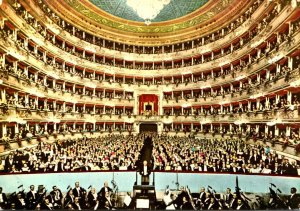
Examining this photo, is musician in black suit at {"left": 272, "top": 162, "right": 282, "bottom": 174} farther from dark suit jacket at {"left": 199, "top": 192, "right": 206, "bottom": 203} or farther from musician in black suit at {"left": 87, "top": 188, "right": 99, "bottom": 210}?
musician in black suit at {"left": 87, "top": 188, "right": 99, "bottom": 210}

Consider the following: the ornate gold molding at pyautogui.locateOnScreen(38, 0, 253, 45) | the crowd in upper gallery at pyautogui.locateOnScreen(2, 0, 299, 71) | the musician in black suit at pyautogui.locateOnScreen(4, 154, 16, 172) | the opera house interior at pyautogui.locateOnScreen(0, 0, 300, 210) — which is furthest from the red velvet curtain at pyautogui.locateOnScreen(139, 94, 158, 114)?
the musician in black suit at pyautogui.locateOnScreen(4, 154, 16, 172)

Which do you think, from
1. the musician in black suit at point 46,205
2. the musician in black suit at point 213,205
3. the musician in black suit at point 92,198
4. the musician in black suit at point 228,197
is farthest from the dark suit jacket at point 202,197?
the musician in black suit at point 46,205

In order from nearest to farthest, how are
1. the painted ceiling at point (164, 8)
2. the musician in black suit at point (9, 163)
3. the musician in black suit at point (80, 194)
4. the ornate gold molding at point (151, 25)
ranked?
the musician in black suit at point (80, 194) → the musician in black suit at point (9, 163) → the ornate gold molding at point (151, 25) → the painted ceiling at point (164, 8)

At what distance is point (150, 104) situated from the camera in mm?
35438

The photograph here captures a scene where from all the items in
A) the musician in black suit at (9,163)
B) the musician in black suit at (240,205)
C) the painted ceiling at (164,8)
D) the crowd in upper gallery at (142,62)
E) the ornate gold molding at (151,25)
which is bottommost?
the musician in black suit at (240,205)

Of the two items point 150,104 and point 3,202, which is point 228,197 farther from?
point 150,104

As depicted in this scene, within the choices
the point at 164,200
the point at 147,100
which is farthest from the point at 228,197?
the point at 147,100

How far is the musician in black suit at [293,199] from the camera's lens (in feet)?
28.2

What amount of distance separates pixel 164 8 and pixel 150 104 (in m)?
12.2

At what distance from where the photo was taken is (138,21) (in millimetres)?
33219

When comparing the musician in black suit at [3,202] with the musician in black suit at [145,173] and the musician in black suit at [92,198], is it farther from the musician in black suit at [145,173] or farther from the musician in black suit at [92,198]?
the musician in black suit at [145,173]

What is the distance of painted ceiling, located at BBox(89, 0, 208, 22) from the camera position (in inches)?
1136

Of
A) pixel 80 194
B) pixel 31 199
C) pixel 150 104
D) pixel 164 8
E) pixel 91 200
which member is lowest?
pixel 91 200

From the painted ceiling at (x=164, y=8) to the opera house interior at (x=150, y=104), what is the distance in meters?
0.19
